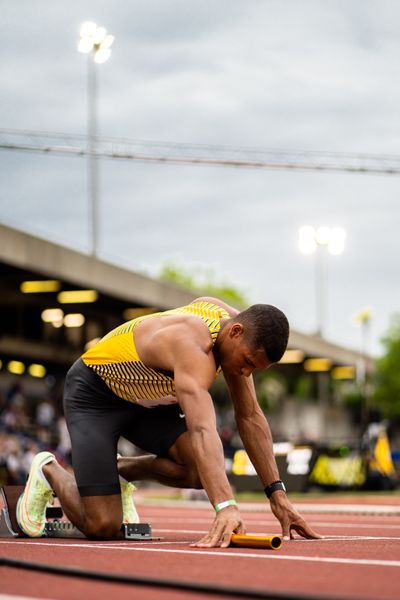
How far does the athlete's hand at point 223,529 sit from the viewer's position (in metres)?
6.20

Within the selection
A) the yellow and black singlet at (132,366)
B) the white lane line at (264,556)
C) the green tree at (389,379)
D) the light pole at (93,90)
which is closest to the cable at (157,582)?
the white lane line at (264,556)

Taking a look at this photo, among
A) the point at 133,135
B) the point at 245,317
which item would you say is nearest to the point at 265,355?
the point at 245,317

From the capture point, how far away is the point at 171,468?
7.63m

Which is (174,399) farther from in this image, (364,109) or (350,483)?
(364,109)

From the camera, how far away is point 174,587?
4438 mm

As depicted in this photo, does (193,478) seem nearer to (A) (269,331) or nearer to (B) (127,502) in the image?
(B) (127,502)

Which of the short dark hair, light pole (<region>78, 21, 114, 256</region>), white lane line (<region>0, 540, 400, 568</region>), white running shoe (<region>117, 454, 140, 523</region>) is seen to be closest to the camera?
white lane line (<region>0, 540, 400, 568</region>)

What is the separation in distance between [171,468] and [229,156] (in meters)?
26.8

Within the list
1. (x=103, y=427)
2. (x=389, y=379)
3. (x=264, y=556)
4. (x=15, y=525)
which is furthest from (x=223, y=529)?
(x=389, y=379)

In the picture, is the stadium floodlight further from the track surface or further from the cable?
the cable

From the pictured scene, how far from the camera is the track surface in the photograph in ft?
14.8

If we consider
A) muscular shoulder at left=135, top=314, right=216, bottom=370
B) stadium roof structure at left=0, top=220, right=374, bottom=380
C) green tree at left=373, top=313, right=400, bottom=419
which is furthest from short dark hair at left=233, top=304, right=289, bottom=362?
green tree at left=373, top=313, right=400, bottom=419

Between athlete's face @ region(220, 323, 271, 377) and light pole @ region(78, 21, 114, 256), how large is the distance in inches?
1001

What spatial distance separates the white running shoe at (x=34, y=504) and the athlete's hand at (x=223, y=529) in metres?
1.67
